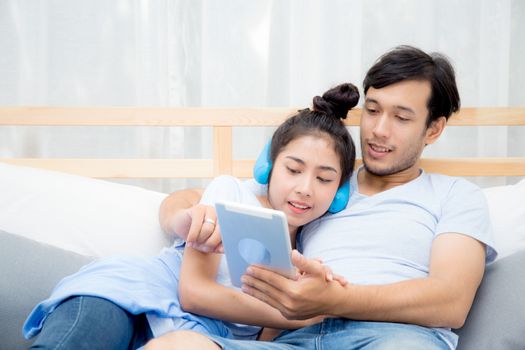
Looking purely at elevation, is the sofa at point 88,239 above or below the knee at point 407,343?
above

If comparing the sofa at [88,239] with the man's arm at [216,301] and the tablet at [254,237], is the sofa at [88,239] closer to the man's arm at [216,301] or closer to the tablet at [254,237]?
the man's arm at [216,301]

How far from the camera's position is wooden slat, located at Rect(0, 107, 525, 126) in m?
1.78

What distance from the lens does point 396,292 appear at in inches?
46.8

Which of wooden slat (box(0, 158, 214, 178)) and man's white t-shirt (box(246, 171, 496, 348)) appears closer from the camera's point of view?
man's white t-shirt (box(246, 171, 496, 348))

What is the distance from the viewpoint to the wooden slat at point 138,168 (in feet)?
5.88

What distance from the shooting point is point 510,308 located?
1216 mm

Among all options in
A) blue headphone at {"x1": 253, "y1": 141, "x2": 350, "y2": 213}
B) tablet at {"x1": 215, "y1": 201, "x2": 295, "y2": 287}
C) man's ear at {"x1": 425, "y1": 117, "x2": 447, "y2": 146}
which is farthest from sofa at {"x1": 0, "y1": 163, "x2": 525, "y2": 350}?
tablet at {"x1": 215, "y1": 201, "x2": 295, "y2": 287}

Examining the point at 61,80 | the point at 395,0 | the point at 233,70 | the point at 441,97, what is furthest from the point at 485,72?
the point at 61,80

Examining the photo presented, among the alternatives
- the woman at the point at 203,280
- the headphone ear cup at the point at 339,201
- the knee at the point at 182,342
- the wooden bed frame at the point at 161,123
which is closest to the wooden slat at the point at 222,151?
the wooden bed frame at the point at 161,123

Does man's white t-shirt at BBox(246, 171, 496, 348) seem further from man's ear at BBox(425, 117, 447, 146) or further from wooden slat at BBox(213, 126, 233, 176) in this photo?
wooden slat at BBox(213, 126, 233, 176)

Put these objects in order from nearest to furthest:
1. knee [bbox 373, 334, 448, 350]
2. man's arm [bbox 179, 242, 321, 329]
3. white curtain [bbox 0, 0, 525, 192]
A: knee [bbox 373, 334, 448, 350]
man's arm [bbox 179, 242, 321, 329]
white curtain [bbox 0, 0, 525, 192]

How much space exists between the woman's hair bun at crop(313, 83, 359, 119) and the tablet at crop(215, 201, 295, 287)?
541 mm

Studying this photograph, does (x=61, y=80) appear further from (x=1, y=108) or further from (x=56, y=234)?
(x=56, y=234)

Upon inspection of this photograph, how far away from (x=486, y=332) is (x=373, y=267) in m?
0.27
